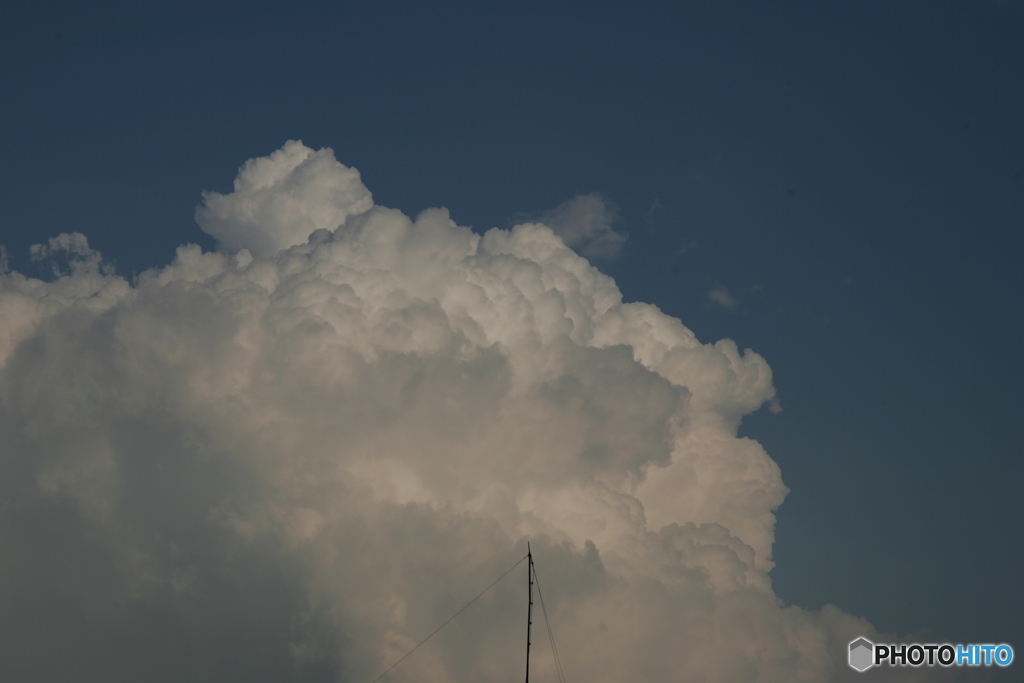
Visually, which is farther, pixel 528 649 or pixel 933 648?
pixel 528 649

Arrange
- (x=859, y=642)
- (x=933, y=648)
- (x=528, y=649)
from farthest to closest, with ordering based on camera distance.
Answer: (x=528, y=649)
(x=859, y=642)
(x=933, y=648)

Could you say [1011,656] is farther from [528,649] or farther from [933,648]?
[528,649]

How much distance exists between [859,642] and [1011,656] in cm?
1735

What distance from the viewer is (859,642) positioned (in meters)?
110

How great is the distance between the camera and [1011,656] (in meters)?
98.1

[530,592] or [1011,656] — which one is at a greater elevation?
[530,592]

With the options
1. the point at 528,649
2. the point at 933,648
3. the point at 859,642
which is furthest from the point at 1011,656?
the point at 528,649

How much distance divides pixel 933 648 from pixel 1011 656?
8.91m

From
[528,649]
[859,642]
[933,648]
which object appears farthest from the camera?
[528,649]

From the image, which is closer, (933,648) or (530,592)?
(933,648)

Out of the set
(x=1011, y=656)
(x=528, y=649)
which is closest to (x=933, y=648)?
(x=1011, y=656)

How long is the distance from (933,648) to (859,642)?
1298cm

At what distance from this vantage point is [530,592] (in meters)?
131

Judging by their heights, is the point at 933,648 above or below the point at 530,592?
below
